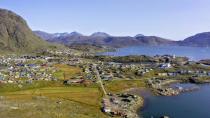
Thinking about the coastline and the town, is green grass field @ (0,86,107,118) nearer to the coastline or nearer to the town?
the town

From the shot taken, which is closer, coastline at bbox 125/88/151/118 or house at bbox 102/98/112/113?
house at bbox 102/98/112/113

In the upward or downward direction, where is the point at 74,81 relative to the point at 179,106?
upward

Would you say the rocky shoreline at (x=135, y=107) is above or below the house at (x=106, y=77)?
below

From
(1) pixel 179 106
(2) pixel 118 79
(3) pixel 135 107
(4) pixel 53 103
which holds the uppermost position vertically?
(2) pixel 118 79

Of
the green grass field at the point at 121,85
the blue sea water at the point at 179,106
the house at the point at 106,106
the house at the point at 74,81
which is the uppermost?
the house at the point at 74,81

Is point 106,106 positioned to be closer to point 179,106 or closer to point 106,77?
point 179,106

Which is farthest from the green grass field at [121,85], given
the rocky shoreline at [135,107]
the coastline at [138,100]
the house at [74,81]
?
the rocky shoreline at [135,107]

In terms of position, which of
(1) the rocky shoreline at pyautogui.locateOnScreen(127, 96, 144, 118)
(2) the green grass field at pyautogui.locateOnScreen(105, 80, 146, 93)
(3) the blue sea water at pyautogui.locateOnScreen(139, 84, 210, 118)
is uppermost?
(2) the green grass field at pyautogui.locateOnScreen(105, 80, 146, 93)

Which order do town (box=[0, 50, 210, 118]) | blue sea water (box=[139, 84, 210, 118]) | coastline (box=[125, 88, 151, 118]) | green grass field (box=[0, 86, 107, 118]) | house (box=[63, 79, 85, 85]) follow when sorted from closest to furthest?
green grass field (box=[0, 86, 107, 118]) < coastline (box=[125, 88, 151, 118]) < blue sea water (box=[139, 84, 210, 118]) < town (box=[0, 50, 210, 118]) < house (box=[63, 79, 85, 85])

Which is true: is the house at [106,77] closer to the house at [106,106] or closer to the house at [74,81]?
the house at [74,81]

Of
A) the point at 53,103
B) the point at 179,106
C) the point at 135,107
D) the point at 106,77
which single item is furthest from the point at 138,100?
the point at 106,77

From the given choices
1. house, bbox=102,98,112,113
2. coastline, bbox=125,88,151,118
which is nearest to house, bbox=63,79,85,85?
coastline, bbox=125,88,151,118
